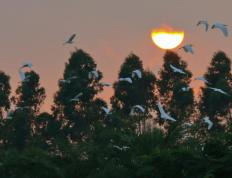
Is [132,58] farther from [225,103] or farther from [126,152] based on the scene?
[126,152]

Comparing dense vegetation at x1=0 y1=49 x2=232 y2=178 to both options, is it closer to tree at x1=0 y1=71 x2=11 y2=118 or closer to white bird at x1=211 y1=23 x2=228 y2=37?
tree at x1=0 y1=71 x2=11 y2=118

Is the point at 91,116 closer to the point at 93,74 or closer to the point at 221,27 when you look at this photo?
the point at 93,74

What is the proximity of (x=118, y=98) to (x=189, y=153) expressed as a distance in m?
42.2

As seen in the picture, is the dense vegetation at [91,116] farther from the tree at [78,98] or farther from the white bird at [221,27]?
the white bird at [221,27]

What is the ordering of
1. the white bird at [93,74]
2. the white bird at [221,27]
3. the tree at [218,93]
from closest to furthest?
1. the white bird at [221,27]
2. the white bird at [93,74]
3. the tree at [218,93]

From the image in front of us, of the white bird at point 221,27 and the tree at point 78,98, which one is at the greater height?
the tree at point 78,98

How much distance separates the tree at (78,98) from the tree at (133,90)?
2.15 meters

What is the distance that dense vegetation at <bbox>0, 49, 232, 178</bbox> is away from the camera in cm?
5750

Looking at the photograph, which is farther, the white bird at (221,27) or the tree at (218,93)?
the tree at (218,93)

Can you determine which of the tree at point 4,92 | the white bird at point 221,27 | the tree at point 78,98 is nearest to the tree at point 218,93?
the tree at point 78,98

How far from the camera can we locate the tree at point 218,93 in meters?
79.6

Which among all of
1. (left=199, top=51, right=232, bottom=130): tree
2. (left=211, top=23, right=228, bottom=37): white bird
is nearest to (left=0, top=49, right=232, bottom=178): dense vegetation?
(left=199, top=51, right=232, bottom=130): tree

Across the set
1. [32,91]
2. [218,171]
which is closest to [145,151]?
[218,171]

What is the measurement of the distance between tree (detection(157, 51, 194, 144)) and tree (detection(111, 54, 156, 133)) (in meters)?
1.51
